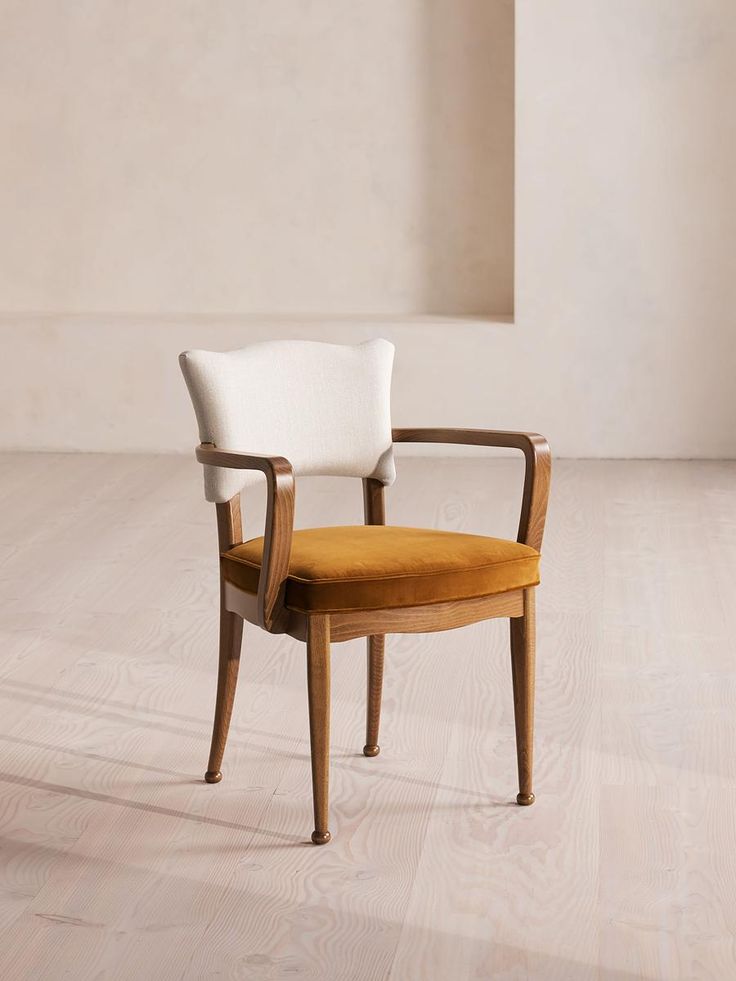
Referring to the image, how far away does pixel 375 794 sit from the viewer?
2.42 meters

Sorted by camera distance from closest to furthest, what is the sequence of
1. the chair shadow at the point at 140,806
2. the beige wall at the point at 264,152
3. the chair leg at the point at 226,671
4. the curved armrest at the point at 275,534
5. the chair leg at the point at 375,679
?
1. the curved armrest at the point at 275,534
2. the chair shadow at the point at 140,806
3. the chair leg at the point at 226,671
4. the chair leg at the point at 375,679
5. the beige wall at the point at 264,152

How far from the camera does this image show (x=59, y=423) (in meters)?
6.11

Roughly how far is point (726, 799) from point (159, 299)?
15.5 feet

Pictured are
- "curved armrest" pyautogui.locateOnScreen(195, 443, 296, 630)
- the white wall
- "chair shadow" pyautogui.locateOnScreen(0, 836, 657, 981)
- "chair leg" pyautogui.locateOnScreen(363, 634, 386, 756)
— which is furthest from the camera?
the white wall

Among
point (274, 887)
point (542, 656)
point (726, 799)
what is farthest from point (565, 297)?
point (274, 887)

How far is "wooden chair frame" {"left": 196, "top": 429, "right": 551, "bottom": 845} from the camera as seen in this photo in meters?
2.12

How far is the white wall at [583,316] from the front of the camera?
221 inches

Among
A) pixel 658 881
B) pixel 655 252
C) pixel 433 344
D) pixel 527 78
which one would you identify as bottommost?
pixel 658 881

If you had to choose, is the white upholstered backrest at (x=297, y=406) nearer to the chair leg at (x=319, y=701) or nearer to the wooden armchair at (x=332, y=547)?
the wooden armchair at (x=332, y=547)

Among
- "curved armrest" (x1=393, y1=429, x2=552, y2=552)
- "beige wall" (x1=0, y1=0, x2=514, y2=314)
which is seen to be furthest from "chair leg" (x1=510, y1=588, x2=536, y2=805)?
"beige wall" (x1=0, y1=0, x2=514, y2=314)

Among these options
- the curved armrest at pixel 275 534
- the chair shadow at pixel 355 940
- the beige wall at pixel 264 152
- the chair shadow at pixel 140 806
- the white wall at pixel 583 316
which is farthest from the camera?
the beige wall at pixel 264 152

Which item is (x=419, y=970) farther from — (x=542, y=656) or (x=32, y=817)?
(x=542, y=656)

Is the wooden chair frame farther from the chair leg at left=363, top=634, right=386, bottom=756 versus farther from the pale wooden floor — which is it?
the pale wooden floor

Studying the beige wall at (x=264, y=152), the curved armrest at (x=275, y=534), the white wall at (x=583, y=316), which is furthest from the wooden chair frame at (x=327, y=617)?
the beige wall at (x=264, y=152)
